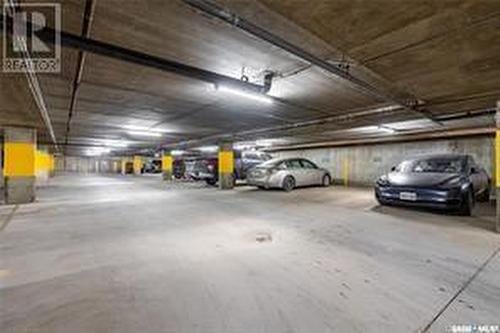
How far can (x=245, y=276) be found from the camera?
2.38 m

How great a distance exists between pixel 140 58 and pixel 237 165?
960 cm

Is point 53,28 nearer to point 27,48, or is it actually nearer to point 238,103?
point 27,48

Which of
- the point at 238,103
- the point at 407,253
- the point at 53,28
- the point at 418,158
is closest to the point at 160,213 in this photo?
the point at 238,103

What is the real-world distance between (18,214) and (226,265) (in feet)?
17.1

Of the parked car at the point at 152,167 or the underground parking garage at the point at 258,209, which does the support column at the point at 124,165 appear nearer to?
the parked car at the point at 152,167

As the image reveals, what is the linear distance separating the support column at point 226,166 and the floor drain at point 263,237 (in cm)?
711

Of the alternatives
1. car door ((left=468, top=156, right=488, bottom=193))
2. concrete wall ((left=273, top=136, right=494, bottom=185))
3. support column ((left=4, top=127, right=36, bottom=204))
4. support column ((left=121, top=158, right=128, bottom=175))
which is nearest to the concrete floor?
car door ((left=468, top=156, right=488, bottom=193))

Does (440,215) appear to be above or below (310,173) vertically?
below

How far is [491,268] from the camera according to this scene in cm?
256

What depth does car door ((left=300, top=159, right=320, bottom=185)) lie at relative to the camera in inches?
416

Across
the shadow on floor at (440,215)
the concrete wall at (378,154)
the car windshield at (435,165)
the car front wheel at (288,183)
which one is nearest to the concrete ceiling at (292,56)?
the car windshield at (435,165)

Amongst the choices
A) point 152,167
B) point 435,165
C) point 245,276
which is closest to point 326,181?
point 435,165

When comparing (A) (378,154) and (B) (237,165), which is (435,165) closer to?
(A) (378,154)

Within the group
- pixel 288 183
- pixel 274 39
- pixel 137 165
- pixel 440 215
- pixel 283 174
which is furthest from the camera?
pixel 137 165
